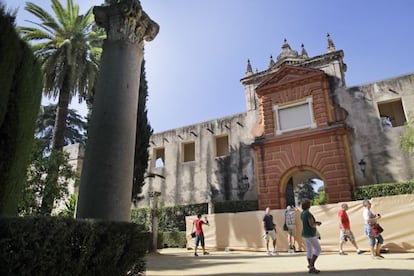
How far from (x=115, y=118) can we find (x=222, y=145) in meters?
17.4

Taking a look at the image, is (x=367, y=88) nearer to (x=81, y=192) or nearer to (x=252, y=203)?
(x=252, y=203)

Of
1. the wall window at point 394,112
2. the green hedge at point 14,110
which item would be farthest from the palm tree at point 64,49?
the wall window at point 394,112

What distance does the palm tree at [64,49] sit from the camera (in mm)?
14305

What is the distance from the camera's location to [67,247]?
3.21 metres

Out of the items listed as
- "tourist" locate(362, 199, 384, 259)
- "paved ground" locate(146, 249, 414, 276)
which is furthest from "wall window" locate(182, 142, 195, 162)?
"tourist" locate(362, 199, 384, 259)

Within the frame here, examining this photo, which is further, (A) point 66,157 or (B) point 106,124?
(A) point 66,157

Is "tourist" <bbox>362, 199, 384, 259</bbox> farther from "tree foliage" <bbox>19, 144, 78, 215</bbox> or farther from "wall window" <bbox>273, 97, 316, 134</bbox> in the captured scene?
"tree foliage" <bbox>19, 144, 78, 215</bbox>

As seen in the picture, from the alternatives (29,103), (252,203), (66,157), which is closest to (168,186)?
(252,203)

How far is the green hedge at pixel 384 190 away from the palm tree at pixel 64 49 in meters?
14.0

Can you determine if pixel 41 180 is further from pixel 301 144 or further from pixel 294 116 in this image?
pixel 294 116

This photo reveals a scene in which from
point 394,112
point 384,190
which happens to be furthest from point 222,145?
point 394,112

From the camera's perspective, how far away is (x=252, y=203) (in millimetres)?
16750

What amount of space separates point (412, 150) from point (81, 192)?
50.3ft

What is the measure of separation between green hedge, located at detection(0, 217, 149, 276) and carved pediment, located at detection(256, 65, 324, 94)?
15480 mm
